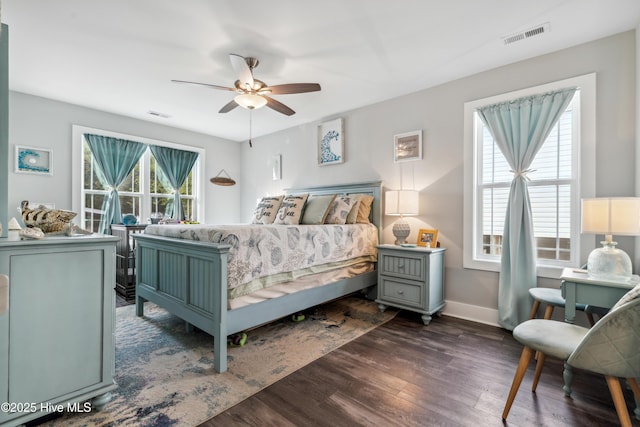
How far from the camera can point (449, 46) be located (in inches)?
104

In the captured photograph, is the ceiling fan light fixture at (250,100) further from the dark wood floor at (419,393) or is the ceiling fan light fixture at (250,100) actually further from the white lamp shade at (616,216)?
the white lamp shade at (616,216)

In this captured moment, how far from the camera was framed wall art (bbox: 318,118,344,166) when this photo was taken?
4.33 metres

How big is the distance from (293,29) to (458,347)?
117 inches

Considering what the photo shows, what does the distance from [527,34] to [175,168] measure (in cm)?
505

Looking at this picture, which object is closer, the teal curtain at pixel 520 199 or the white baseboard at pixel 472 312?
the teal curtain at pixel 520 199

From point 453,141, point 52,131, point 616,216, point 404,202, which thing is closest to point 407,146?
point 453,141

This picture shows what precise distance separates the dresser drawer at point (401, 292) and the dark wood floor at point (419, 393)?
22.7 inches

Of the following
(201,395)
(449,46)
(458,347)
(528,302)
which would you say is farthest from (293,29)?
(528,302)

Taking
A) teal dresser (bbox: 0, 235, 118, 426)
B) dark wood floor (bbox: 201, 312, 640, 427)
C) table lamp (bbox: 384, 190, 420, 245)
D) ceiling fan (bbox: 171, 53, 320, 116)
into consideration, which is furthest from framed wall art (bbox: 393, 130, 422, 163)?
teal dresser (bbox: 0, 235, 118, 426)

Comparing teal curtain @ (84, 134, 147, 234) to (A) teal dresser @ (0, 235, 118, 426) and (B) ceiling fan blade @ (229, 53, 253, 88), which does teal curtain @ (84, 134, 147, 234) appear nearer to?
(B) ceiling fan blade @ (229, 53, 253, 88)

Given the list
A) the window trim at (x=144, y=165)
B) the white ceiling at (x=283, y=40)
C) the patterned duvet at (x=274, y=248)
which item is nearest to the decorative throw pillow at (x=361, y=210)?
the patterned duvet at (x=274, y=248)

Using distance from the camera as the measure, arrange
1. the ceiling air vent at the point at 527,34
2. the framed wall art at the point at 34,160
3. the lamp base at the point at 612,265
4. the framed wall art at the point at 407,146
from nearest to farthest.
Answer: the lamp base at the point at 612,265, the ceiling air vent at the point at 527,34, the framed wall art at the point at 407,146, the framed wall art at the point at 34,160

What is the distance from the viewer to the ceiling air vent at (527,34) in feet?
7.76

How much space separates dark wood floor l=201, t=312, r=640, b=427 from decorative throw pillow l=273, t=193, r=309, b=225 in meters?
1.79
